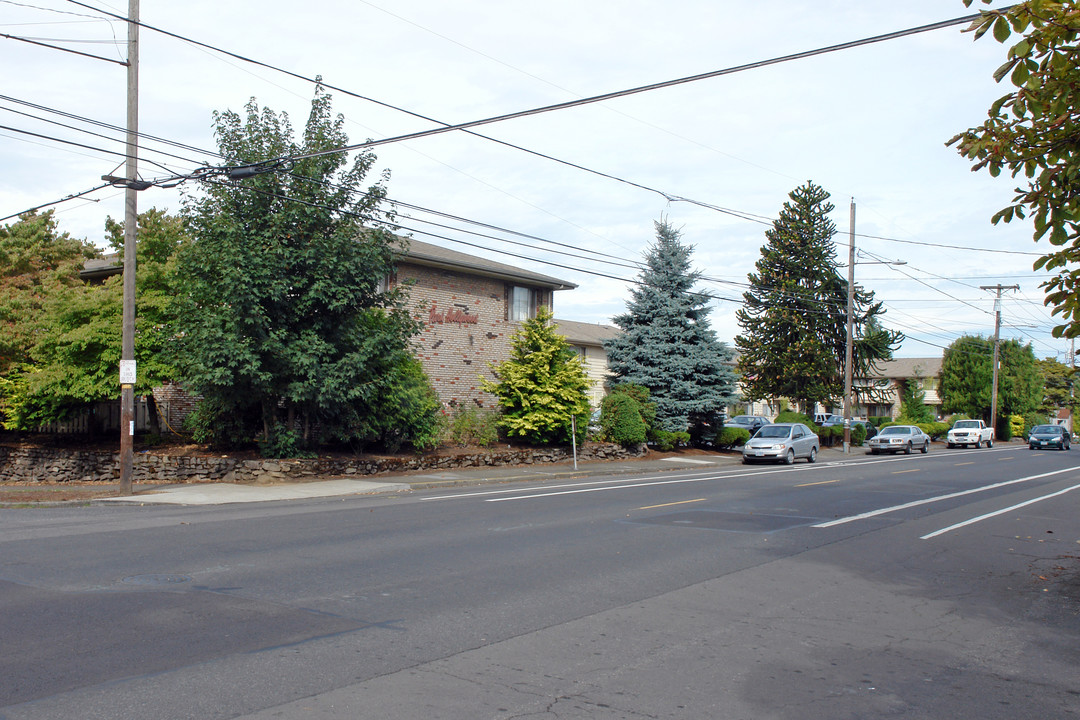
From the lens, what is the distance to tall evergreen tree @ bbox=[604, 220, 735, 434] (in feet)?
109

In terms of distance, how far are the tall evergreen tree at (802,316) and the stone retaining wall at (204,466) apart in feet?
74.1

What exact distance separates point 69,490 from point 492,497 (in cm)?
958

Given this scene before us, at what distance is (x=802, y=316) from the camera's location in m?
44.8

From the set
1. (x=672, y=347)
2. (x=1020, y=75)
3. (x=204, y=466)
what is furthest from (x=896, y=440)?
(x=1020, y=75)

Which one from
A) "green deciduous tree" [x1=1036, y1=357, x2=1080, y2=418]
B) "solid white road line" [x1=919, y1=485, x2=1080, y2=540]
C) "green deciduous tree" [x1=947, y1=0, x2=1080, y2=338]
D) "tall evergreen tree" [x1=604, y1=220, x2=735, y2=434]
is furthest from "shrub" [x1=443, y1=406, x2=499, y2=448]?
"green deciduous tree" [x1=1036, y1=357, x2=1080, y2=418]

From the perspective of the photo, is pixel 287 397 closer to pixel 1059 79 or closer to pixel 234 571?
pixel 234 571

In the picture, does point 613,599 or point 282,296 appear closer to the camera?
point 613,599

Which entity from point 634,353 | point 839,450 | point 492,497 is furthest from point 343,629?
point 839,450

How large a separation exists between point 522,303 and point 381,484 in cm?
1343

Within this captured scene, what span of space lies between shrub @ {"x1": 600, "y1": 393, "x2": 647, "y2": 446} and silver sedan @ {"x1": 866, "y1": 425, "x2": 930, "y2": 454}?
49.4 ft

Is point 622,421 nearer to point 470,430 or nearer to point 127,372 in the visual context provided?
point 470,430

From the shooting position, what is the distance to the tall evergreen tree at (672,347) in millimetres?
33250

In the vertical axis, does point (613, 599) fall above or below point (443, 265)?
below

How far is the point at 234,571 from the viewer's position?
8.95 m
